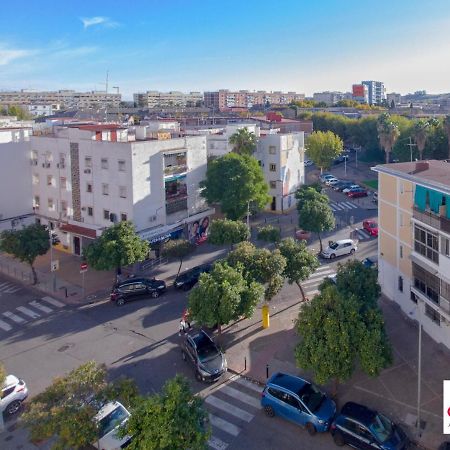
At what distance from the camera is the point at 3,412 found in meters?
21.0

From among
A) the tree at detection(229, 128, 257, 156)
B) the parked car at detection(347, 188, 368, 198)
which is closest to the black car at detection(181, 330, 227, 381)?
the tree at detection(229, 128, 257, 156)

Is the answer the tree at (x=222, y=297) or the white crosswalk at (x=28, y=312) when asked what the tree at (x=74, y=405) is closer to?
the tree at (x=222, y=297)

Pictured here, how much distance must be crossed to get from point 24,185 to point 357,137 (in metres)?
68.4

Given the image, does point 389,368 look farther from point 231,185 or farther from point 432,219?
point 231,185

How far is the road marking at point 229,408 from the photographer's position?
67.0ft

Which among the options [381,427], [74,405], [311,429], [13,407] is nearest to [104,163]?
[13,407]

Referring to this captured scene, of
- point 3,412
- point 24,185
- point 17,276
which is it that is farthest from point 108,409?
point 24,185

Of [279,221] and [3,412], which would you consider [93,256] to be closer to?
[3,412]

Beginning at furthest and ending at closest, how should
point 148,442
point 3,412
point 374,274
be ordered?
point 374,274
point 3,412
point 148,442

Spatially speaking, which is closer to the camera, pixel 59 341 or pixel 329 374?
pixel 329 374

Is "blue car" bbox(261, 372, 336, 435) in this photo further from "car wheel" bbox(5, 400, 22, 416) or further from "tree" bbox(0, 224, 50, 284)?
"tree" bbox(0, 224, 50, 284)

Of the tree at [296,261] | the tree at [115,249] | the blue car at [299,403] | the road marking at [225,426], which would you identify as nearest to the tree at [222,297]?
the tree at [296,261]

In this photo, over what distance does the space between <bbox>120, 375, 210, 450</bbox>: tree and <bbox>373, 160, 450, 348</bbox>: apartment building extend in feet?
38.9

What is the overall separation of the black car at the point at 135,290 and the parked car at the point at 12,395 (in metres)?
11.0
